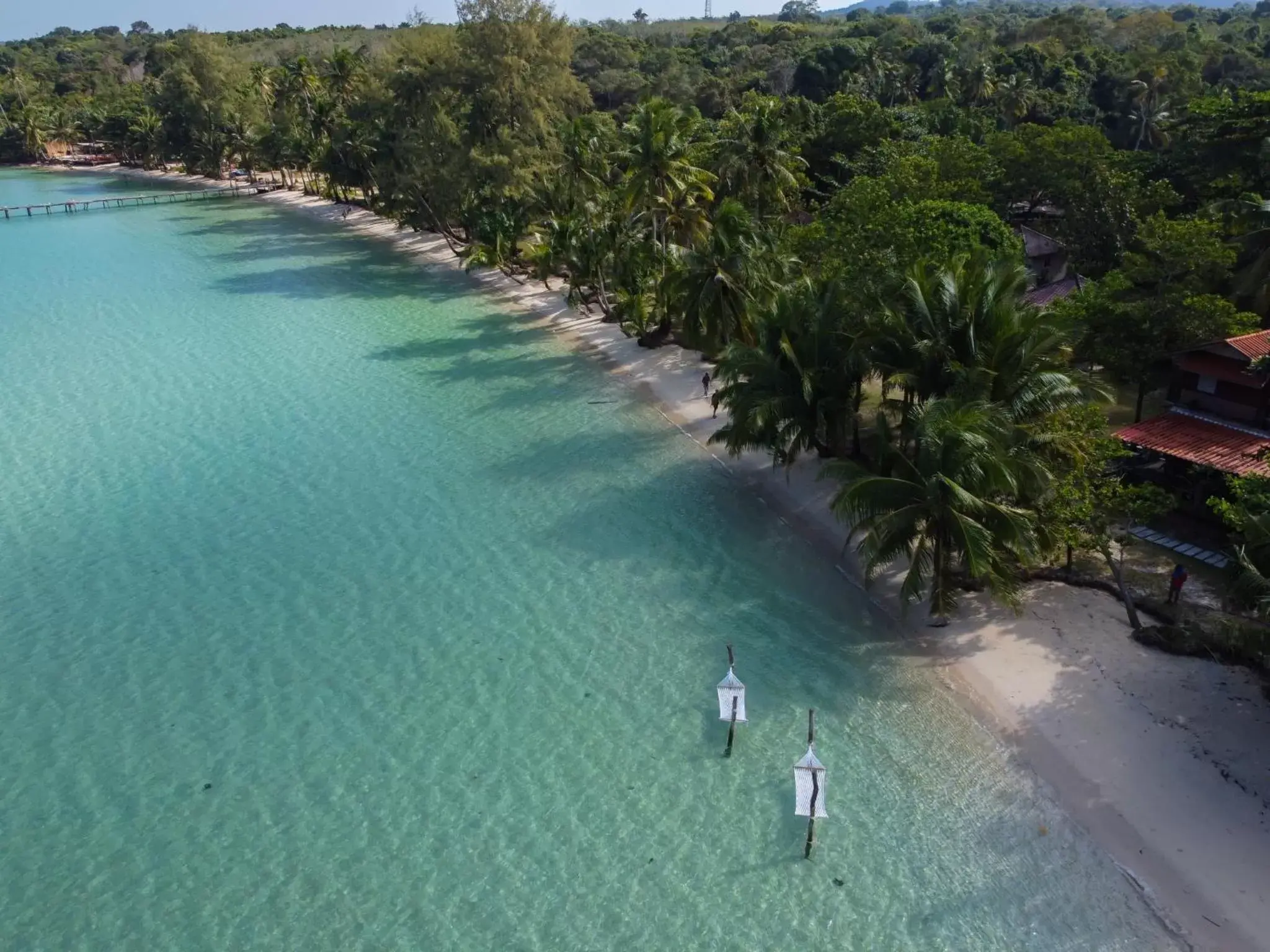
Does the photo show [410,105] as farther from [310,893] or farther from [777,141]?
[310,893]

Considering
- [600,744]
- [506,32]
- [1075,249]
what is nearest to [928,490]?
[600,744]

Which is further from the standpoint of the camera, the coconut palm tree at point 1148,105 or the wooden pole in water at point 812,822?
the coconut palm tree at point 1148,105

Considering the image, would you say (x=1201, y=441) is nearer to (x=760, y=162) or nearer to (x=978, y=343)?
(x=978, y=343)

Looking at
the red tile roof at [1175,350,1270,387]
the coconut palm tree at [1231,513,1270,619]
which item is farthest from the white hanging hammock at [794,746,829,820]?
the red tile roof at [1175,350,1270,387]

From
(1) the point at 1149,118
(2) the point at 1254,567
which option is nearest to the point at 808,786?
(2) the point at 1254,567

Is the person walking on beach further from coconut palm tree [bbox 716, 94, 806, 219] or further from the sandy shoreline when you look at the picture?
coconut palm tree [bbox 716, 94, 806, 219]

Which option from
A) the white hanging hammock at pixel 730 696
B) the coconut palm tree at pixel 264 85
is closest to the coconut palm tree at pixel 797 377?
the white hanging hammock at pixel 730 696

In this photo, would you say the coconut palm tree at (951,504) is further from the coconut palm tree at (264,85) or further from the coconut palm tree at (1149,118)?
the coconut palm tree at (264,85)
